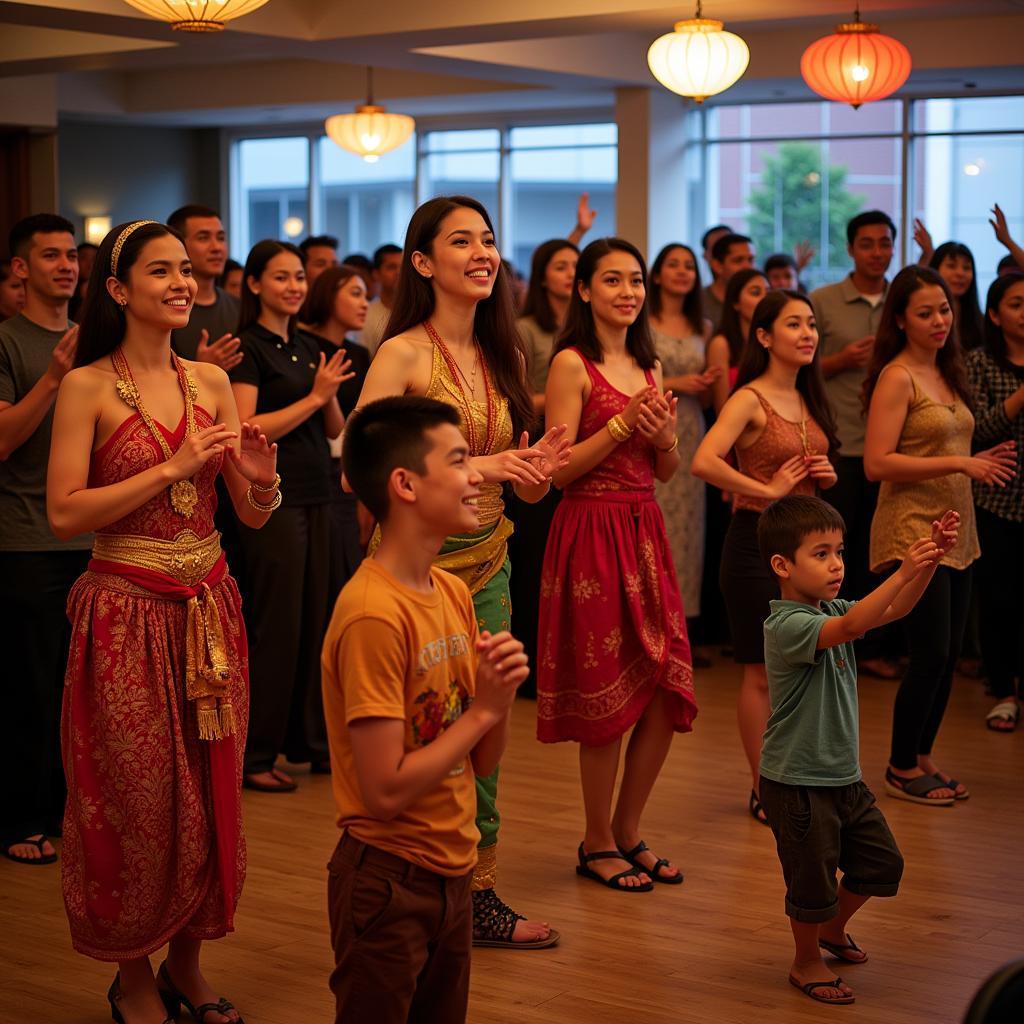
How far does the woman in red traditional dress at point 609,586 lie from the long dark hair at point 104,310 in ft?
4.12

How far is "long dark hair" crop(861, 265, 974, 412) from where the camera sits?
464cm

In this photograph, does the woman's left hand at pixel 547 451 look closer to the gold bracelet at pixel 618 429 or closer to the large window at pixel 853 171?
the gold bracelet at pixel 618 429

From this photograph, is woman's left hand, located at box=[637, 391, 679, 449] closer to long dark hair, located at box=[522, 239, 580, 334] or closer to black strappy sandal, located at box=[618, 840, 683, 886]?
black strappy sandal, located at box=[618, 840, 683, 886]

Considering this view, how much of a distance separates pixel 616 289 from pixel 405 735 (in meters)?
1.98

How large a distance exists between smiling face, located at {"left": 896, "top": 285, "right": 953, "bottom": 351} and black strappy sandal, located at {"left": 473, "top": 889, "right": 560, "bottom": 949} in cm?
220

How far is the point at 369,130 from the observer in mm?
10234

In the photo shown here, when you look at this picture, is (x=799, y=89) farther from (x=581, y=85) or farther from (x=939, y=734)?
(x=939, y=734)

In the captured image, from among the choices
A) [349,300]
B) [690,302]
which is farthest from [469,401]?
[690,302]

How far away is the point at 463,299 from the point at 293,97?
976 cm

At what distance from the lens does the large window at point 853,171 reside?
1093 cm

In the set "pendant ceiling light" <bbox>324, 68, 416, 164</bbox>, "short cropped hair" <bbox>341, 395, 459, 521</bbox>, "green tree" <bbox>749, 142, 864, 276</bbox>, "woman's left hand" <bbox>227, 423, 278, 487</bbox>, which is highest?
"pendant ceiling light" <bbox>324, 68, 416, 164</bbox>

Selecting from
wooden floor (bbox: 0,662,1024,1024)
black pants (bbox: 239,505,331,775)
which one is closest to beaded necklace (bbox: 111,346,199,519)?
wooden floor (bbox: 0,662,1024,1024)

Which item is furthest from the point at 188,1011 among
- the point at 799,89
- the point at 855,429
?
the point at 799,89

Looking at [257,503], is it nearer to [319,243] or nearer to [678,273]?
[678,273]
